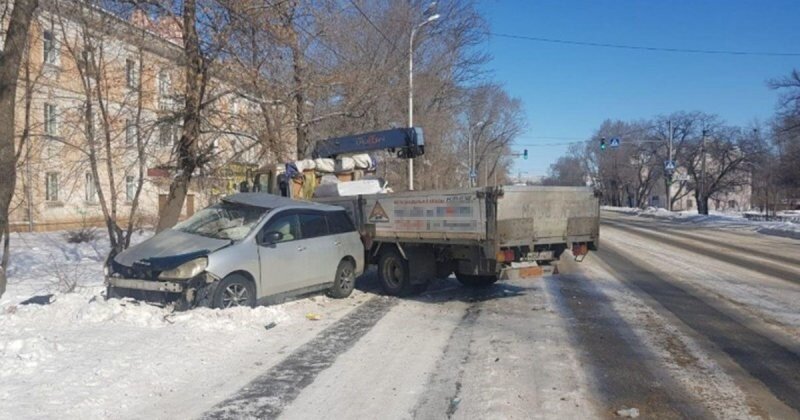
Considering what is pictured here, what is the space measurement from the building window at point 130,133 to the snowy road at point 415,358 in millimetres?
5677

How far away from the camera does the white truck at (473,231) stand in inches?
366

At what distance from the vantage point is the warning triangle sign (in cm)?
1100

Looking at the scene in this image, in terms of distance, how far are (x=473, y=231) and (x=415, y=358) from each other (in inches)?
129

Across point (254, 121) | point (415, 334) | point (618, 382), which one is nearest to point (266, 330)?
point (415, 334)

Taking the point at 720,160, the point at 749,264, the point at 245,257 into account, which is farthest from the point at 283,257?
the point at 720,160

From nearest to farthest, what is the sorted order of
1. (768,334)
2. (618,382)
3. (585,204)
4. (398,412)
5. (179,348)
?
1. (398,412)
2. (618,382)
3. (179,348)
4. (768,334)
5. (585,204)

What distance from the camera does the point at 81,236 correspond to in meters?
22.5

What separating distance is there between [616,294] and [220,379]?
717cm

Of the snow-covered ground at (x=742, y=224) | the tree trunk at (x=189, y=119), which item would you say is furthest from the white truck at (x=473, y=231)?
the snow-covered ground at (x=742, y=224)

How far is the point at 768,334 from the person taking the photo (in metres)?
7.49

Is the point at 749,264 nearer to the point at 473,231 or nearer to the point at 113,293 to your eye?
the point at 473,231

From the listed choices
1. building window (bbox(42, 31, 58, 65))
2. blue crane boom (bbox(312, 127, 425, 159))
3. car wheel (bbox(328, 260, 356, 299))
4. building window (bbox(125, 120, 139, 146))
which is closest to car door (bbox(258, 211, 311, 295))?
car wheel (bbox(328, 260, 356, 299))

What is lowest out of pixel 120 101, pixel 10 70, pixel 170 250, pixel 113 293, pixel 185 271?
pixel 113 293

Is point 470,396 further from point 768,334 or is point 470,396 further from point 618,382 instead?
point 768,334
